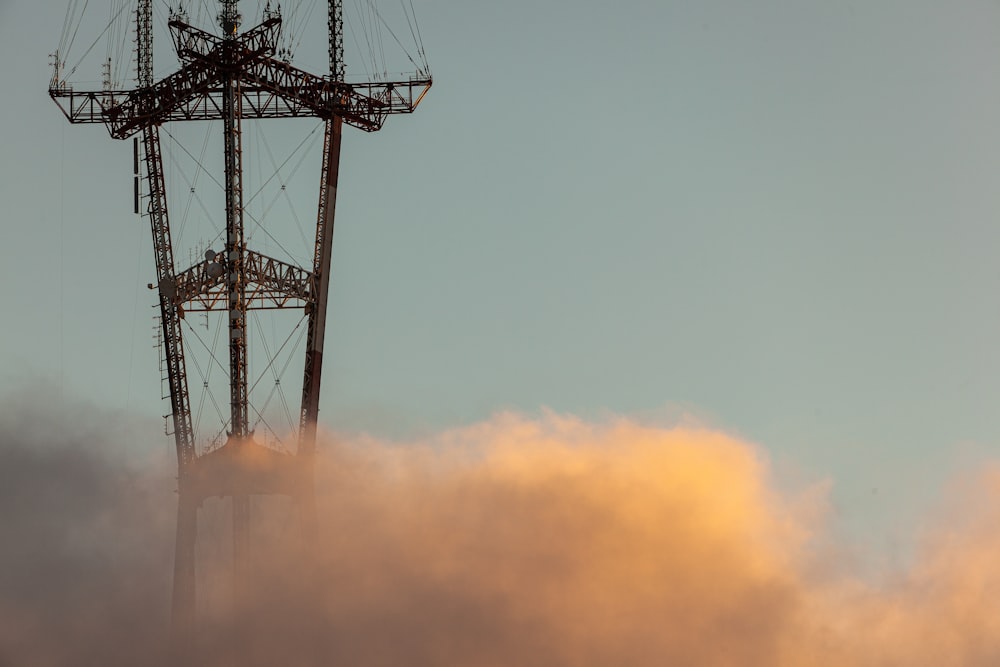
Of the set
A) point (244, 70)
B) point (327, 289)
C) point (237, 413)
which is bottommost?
point (237, 413)

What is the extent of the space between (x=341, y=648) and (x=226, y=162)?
99.1 ft

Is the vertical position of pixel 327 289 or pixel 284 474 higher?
pixel 327 289

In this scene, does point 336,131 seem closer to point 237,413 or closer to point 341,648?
point 237,413

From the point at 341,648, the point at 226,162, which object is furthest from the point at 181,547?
the point at 226,162

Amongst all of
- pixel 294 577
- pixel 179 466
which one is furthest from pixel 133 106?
pixel 294 577

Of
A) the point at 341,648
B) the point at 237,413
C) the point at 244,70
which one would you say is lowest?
the point at 341,648

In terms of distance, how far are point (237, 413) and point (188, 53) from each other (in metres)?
20.7

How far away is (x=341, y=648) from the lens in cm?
10944

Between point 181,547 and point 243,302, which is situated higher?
point 243,302

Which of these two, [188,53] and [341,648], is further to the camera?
[341,648]

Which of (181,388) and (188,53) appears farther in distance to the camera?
(181,388)

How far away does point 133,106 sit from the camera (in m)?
Answer: 107

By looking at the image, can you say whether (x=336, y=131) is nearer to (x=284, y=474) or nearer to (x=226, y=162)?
(x=226, y=162)

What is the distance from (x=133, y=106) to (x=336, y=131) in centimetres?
1218
